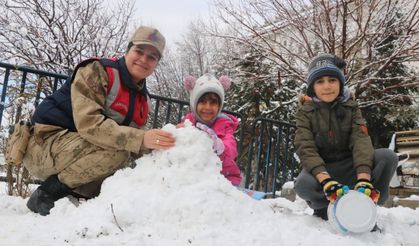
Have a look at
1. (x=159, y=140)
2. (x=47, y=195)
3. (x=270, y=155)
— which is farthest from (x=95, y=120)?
(x=270, y=155)

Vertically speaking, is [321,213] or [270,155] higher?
[270,155]

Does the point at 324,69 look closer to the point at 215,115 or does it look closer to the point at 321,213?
the point at 215,115

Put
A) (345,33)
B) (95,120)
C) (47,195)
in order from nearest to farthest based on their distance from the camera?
(95,120) → (47,195) → (345,33)

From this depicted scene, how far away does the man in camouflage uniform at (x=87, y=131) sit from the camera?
96.6 inches

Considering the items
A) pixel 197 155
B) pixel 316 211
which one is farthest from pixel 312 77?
pixel 197 155

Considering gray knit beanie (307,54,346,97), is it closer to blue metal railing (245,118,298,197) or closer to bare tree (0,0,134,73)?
blue metal railing (245,118,298,197)

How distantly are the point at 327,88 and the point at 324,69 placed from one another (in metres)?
0.15

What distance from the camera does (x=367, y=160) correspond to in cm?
258

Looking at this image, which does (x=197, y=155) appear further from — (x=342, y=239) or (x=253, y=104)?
(x=253, y=104)

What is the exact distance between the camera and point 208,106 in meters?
3.21

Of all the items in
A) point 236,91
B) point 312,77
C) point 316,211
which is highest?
point 236,91

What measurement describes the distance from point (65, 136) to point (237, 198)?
1.33 metres

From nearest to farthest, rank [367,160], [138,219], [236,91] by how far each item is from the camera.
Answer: [138,219] < [367,160] < [236,91]

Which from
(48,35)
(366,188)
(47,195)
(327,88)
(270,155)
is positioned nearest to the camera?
(366,188)
